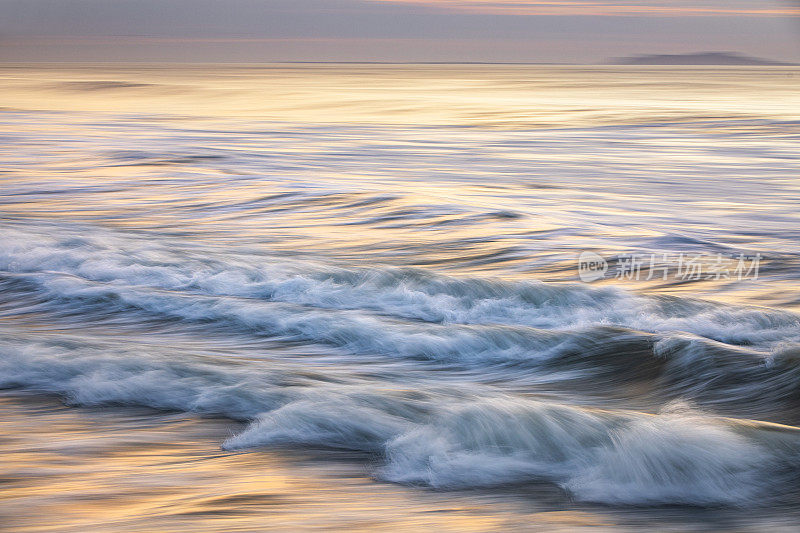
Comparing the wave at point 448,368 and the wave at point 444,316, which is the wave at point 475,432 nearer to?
the wave at point 448,368

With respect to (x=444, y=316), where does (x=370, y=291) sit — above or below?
above

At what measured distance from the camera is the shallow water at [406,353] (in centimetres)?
385

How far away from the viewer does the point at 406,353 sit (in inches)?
242

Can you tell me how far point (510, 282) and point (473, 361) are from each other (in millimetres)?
2048

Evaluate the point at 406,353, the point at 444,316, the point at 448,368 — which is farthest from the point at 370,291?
the point at 448,368

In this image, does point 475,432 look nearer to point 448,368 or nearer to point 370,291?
point 448,368

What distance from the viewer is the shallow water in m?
3.85

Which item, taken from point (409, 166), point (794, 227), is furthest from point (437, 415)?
point (409, 166)

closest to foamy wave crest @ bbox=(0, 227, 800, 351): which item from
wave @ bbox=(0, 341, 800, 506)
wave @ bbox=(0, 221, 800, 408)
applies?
wave @ bbox=(0, 221, 800, 408)

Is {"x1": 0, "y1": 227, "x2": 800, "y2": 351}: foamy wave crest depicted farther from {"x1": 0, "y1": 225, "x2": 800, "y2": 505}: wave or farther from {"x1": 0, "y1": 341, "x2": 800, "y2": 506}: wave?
{"x1": 0, "y1": 341, "x2": 800, "y2": 506}: wave

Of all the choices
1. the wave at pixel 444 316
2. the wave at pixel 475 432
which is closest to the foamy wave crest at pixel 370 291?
the wave at pixel 444 316

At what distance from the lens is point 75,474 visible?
4.05 metres

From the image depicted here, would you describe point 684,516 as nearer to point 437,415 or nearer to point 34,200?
point 437,415

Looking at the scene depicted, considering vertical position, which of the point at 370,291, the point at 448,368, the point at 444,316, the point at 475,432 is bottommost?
the point at 475,432
